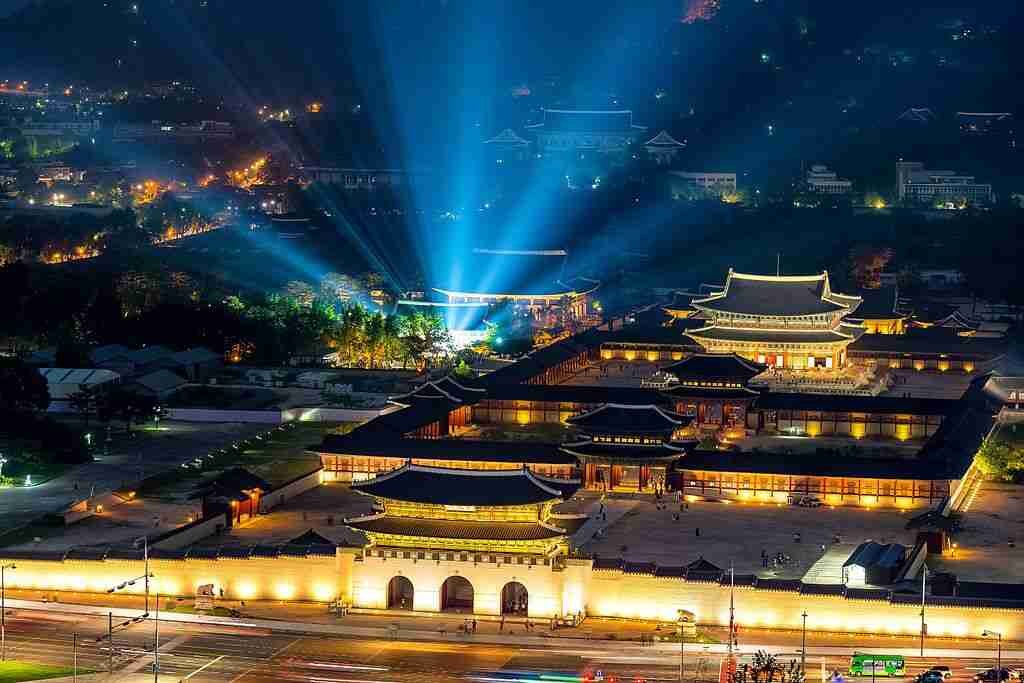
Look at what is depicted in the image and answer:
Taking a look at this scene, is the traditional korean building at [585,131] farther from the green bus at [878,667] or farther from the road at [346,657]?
the green bus at [878,667]

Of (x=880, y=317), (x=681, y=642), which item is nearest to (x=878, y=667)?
(x=681, y=642)

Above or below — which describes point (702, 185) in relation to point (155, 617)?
above

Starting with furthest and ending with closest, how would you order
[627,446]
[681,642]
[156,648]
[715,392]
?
[715,392] < [627,446] < [681,642] < [156,648]

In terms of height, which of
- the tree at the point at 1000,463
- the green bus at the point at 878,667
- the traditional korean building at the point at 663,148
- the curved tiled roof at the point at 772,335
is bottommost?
the green bus at the point at 878,667

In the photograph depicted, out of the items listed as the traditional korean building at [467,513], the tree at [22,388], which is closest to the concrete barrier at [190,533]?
the traditional korean building at [467,513]

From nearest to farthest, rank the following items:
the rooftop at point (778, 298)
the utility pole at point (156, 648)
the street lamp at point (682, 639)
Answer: the utility pole at point (156, 648), the street lamp at point (682, 639), the rooftop at point (778, 298)

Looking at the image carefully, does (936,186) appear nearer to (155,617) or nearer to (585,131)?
(585,131)

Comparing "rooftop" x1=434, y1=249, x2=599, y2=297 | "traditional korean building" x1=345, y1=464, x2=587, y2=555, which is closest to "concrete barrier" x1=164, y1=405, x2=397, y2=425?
"traditional korean building" x1=345, y1=464, x2=587, y2=555
